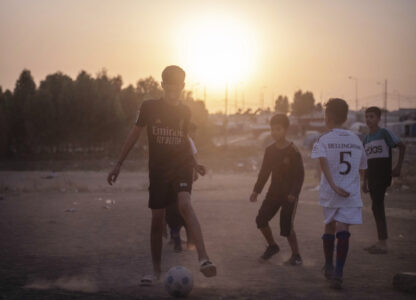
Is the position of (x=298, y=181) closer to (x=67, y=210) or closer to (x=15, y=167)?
(x=67, y=210)

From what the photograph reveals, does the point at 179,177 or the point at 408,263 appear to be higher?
the point at 179,177

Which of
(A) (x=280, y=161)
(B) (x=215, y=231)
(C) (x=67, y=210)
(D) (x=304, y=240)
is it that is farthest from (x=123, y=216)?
(A) (x=280, y=161)

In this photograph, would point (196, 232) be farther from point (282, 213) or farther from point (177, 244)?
point (177, 244)

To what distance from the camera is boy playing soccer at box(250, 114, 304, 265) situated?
21.2 ft

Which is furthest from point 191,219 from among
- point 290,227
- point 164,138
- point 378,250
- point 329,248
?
point 378,250

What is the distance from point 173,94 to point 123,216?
22.0 feet

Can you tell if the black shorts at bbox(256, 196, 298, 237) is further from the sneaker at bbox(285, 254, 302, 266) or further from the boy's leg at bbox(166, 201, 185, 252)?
the boy's leg at bbox(166, 201, 185, 252)

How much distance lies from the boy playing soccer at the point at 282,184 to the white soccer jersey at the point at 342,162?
1.00 meters

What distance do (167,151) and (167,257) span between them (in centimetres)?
230

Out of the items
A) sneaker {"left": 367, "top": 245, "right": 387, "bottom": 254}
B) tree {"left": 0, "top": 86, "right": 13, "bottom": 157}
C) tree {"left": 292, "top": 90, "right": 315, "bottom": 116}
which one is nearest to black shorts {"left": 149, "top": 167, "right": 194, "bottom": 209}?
sneaker {"left": 367, "top": 245, "right": 387, "bottom": 254}

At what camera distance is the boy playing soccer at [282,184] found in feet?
21.2

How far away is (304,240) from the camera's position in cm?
831

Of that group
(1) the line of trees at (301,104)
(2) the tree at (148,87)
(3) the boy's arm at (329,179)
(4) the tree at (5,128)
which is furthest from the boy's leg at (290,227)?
(1) the line of trees at (301,104)

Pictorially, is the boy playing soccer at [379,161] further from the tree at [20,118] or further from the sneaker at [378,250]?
the tree at [20,118]
